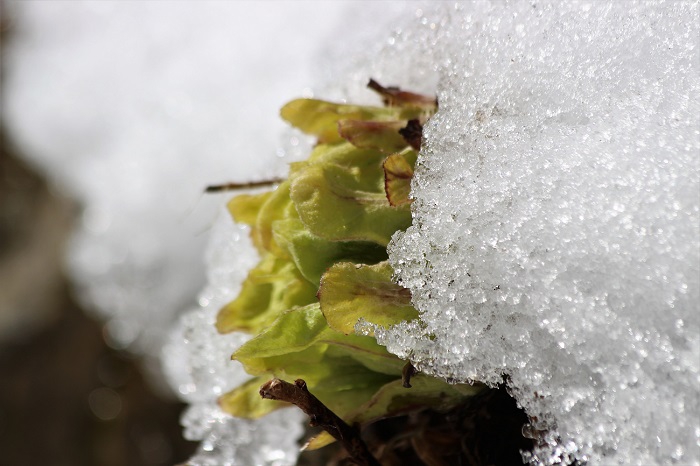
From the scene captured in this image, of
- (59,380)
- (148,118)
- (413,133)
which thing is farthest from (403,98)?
(59,380)

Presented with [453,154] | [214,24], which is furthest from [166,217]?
[453,154]

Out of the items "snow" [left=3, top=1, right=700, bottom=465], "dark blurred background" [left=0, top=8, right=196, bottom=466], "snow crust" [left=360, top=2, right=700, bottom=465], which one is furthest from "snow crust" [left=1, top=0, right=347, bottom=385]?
"snow crust" [left=360, top=2, right=700, bottom=465]

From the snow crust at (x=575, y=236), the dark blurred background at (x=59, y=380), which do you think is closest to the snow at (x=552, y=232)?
the snow crust at (x=575, y=236)

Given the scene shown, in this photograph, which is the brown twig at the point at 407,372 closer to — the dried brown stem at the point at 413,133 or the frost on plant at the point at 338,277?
the frost on plant at the point at 338,277

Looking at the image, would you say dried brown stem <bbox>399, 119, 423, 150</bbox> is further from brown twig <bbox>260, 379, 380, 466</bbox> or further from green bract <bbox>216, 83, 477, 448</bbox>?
brown twig <bbox>260, 379, 380, 466</bbox>

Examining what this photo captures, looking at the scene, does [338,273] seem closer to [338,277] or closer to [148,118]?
[338,277]

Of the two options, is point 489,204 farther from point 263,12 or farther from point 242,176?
point 263,12
